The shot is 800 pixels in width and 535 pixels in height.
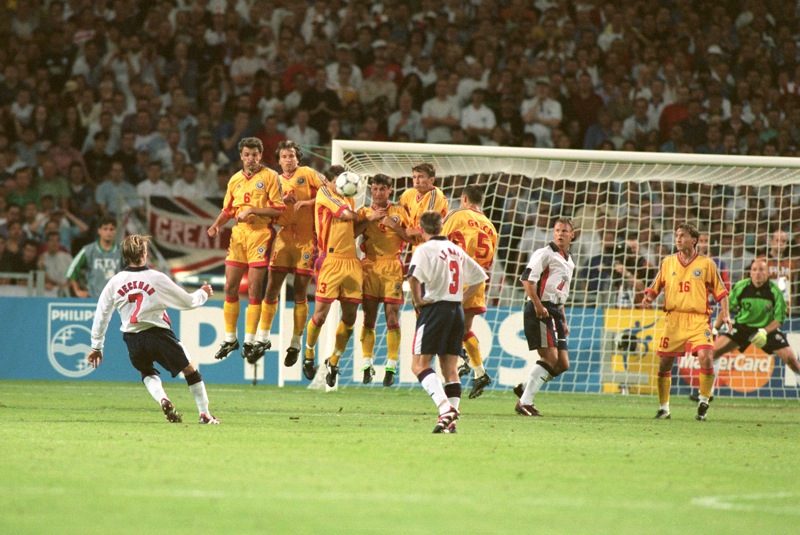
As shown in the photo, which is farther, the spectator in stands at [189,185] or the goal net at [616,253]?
the spectator in stands at [189,185]

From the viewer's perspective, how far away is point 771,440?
10.7m

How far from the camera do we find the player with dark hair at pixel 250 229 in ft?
45.1

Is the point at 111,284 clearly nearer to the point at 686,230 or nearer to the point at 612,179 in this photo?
the point at 686,230

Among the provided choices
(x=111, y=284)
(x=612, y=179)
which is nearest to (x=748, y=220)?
(x=612, y=179)

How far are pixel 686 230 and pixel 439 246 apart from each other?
4632 mm

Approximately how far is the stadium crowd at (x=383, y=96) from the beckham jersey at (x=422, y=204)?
4.36 metres

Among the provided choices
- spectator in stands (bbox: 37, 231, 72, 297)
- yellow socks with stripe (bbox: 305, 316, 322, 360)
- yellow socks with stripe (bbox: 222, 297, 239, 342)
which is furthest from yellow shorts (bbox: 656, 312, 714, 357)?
spectator in stands (bbox: 37, 231, 72, 297)

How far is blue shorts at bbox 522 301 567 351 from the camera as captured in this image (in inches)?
528

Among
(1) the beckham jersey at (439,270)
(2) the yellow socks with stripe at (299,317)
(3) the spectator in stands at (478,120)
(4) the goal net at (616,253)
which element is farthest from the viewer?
(3) the spectator in stands at (478,120)

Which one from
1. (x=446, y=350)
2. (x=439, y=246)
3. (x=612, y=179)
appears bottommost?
(x=446, y=350)

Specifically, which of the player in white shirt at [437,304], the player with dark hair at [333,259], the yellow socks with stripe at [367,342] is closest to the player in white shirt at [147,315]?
the player in white shirt at [437,304]

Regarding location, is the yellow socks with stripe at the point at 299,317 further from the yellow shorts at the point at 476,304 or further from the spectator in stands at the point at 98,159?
the spectator in stands at the point at 98,159

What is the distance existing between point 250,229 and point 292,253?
2.04 feet

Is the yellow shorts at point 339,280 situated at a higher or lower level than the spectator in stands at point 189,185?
lower
